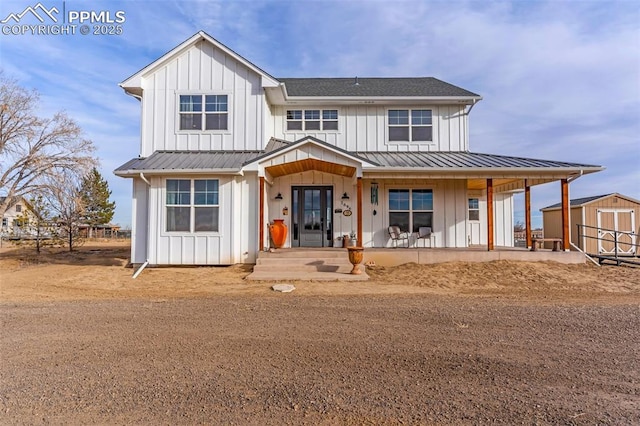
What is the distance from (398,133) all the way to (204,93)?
7192 mm

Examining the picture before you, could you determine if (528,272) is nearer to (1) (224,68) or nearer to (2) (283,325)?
(2) (283,325)

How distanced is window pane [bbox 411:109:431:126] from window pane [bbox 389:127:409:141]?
448 mm

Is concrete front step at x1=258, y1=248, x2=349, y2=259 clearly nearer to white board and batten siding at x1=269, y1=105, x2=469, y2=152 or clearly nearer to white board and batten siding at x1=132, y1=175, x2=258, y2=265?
white board and batten siding at x1=132, y1=175, x2=258, y2=265

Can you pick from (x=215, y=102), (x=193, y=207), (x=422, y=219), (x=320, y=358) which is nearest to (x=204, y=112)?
(x=215, y=102)

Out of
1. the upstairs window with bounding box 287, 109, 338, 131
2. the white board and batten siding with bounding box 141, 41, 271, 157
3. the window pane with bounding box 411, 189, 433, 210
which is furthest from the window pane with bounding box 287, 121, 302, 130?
the window pane with bounding box 411, 189, 433, 210

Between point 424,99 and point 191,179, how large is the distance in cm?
871

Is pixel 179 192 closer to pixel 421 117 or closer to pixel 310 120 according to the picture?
pixel 310 120

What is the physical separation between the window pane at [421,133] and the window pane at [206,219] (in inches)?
306

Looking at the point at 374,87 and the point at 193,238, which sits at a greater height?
the point at 374,87

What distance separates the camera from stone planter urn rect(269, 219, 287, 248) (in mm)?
12125

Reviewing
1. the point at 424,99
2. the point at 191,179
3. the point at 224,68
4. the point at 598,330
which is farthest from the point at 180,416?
the point at 424,99

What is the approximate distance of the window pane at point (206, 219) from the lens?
11633 mm

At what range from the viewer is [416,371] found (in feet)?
12.3

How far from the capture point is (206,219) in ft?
38.2
